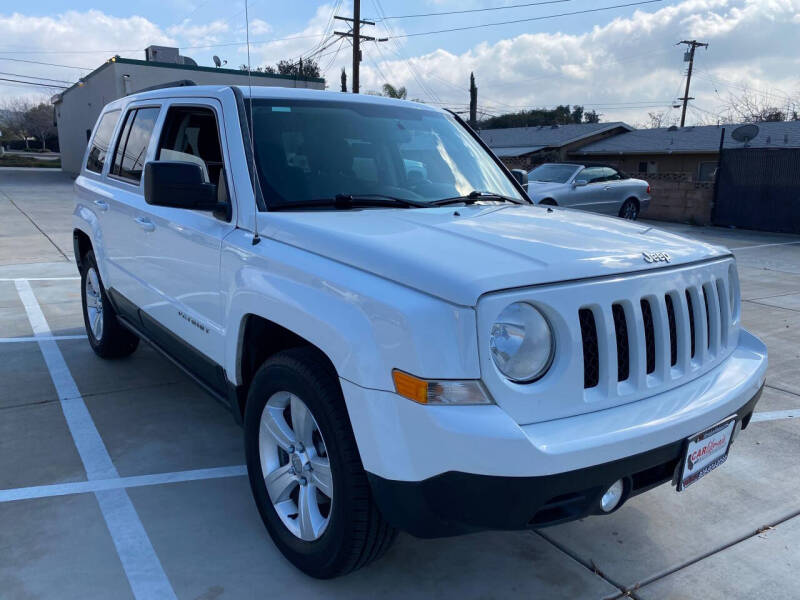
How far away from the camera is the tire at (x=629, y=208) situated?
53.6 ft

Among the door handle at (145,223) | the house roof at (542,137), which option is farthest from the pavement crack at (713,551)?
the house roof at (542,137)

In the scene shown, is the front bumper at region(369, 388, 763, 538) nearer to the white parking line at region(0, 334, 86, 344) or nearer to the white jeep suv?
the white jeep suv

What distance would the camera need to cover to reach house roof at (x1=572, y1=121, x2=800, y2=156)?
30.1m

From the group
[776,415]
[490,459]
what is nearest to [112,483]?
[490,459]

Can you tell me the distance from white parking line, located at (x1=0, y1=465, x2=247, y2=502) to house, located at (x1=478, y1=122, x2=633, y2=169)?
32.7 meters

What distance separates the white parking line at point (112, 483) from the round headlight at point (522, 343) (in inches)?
80.3

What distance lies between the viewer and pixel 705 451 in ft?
8.39

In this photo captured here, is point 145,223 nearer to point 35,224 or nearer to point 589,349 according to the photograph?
point 589,349

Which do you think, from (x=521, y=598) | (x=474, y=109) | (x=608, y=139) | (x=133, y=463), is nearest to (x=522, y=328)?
(x=521, y=598)

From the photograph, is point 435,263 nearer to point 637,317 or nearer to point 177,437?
point 637,317

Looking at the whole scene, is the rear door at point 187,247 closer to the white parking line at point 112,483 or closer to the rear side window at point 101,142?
the white parking line at point 112,483

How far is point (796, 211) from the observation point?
1619cm

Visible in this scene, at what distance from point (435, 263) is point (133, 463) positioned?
7.88 feet

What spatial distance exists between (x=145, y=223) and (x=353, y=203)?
152 centimetres
